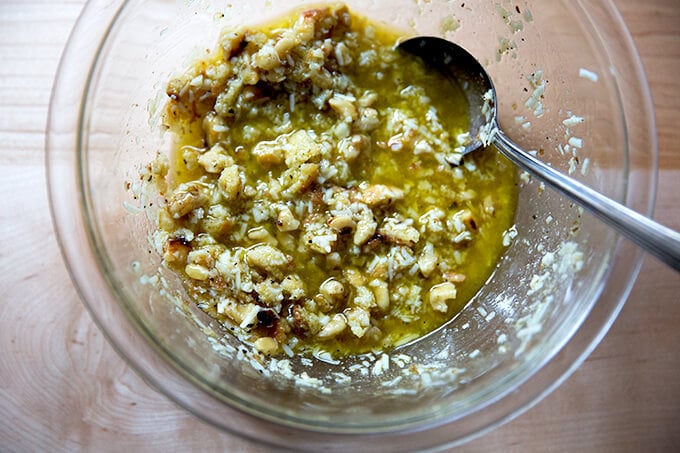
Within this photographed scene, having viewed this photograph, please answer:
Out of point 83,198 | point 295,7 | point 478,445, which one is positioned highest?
point 295,7

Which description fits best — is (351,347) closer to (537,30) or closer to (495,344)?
(495,344)

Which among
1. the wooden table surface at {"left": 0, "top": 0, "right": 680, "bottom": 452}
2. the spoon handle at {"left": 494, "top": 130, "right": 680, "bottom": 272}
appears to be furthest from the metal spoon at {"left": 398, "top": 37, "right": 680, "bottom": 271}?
the wooden table surface at {"left": 0, "top": 0, "right": 680, "bottom": 452}

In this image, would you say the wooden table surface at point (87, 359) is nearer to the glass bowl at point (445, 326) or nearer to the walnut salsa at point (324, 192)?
the glass bowl at point (445, 326)

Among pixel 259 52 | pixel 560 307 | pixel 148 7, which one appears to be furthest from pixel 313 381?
pixel 148 7

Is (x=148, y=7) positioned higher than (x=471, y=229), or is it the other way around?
(x=148, y=7)

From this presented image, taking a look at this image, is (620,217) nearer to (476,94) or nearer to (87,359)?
(476,94)

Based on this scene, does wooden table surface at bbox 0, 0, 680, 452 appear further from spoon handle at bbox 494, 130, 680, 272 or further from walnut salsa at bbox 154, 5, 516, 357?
spoon handle at bbox 494, 130, 680, 272
